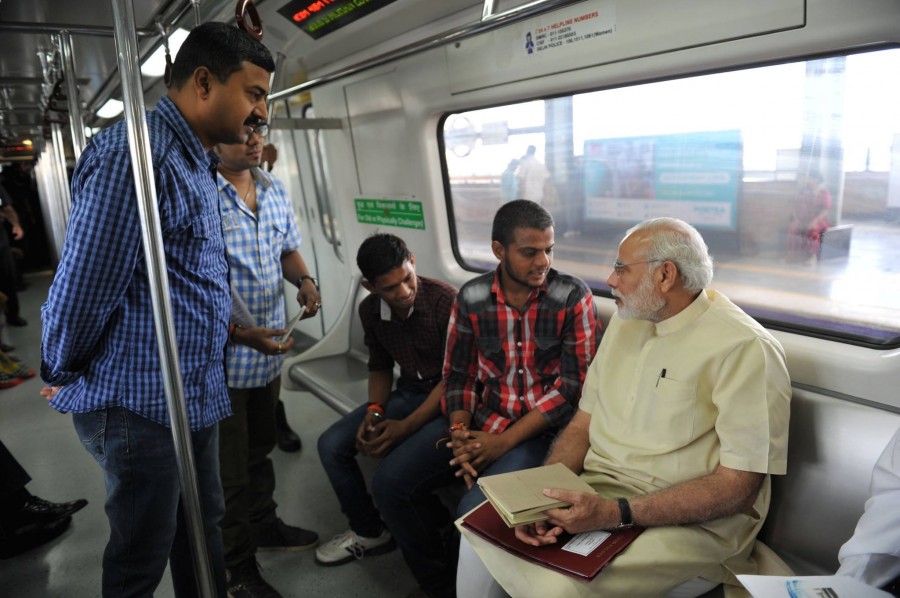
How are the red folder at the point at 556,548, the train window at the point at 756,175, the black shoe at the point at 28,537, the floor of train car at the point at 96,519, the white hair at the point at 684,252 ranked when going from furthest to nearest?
the black shoe at the point at 28,537, the floor of train car at the point at 96,519, the train window at the point at 756,175, the white hair at the point at 684,252, the red folder at the point at 556,548

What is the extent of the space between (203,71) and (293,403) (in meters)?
4.06

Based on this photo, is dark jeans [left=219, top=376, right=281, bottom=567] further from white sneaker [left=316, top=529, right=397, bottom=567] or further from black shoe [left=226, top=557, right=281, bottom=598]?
white sneaker [left=316, top=529, right=397, bottom=567]

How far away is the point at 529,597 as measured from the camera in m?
1.82

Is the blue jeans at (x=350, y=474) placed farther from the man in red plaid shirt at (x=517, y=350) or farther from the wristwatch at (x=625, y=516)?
the wristwatch at (x=625, y=516)

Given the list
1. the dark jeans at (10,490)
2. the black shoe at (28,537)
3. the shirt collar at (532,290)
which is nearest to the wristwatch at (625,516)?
the shirt collar at (532,290)

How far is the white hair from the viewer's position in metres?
2.08

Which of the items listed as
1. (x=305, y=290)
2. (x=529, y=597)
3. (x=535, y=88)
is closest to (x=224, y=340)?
(x=305, y=290)

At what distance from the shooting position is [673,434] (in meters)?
2.04

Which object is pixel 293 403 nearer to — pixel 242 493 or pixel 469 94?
pixel 242 493

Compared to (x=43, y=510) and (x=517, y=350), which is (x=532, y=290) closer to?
(x=517, y=350)

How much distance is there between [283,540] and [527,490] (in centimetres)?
183

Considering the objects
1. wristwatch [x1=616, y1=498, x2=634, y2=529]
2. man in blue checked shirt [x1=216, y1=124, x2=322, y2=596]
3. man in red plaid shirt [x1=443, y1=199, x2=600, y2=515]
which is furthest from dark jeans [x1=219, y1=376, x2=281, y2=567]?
wristwatch [x1=616, y1=498, x2=634, y2=529]

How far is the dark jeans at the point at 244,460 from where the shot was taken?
9.04ft

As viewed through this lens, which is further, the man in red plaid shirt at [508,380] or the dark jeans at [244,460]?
the dark jeans at [244,460]
